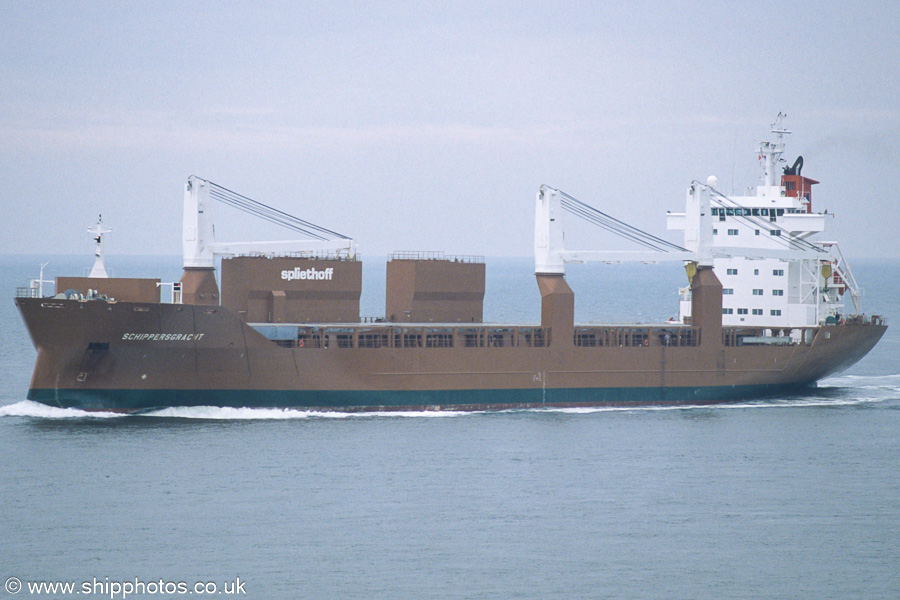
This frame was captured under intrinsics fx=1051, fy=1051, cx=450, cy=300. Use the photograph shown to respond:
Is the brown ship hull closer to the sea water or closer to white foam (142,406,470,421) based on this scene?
white foam (142,406,470,421)

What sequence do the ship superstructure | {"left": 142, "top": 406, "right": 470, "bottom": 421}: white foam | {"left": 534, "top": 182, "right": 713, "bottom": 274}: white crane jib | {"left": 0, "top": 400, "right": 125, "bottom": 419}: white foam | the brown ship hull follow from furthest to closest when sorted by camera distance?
the ship superstructure
{"left": 534, "top": 182, "right": 713, "bottom": 274}: white crane jib
{"left": 142, "top": 406, "right": 470, "bottom": 421}: white foam
{"left": 0, "top": 400, "right": 125, "bottom": 419}: white foam
the brown ship hull

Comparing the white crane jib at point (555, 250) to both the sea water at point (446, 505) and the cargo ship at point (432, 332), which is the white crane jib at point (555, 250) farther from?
the sea water at point (446, 505)

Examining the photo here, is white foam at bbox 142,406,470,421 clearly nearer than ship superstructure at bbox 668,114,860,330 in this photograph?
Yes

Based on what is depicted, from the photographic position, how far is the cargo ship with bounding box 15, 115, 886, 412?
33.9 metres

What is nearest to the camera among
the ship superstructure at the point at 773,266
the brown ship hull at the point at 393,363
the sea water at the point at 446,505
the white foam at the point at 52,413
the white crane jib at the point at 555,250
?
the sea water at the point at 446,505

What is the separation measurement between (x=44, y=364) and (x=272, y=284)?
8.05 metres

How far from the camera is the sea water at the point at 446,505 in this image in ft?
69.9

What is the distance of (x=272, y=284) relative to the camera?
37312 millimetres

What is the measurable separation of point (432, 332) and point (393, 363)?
2.18 m

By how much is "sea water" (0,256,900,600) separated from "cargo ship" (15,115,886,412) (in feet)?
3.84

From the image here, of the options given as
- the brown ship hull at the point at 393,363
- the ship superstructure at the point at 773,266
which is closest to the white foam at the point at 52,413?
the brown ship hull at the point at 393,363

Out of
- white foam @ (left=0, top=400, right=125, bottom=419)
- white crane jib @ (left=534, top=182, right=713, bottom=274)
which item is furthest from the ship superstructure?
white foam @ (left=0, top=400, right=125, bottom=419)

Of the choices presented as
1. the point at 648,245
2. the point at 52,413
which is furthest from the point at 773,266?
the point at 52,413

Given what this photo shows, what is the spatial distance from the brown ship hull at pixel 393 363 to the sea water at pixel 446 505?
847mm
